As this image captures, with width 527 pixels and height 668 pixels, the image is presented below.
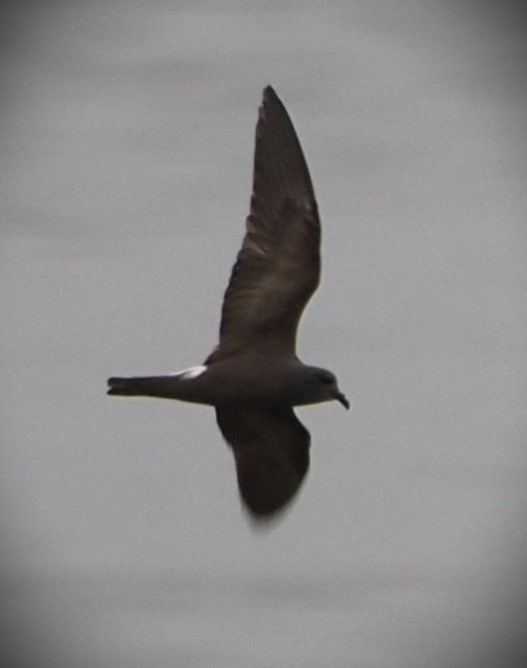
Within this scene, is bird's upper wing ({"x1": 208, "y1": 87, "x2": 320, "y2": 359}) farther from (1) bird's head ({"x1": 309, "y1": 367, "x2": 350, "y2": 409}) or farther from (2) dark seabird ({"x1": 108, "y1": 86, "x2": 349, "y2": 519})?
(1) bird's head ({"x1": 309, "y1": 367, "x2": 350, "y2": 409})

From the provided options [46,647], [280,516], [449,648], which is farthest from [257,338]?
[46,647]

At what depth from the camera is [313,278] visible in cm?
1502

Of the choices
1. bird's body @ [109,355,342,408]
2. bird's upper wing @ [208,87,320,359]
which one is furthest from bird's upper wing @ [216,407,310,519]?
bird's upper wing @ [208,87,320,359]

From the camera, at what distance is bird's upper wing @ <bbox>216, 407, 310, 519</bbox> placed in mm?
14766

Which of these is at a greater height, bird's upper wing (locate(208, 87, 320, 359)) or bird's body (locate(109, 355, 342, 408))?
bird's upper wing (locate(208, 87, 320, 359))

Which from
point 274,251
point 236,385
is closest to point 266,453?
point 236,385

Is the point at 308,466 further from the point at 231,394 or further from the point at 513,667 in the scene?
the point at 513,667

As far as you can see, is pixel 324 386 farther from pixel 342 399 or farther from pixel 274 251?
pixel 274 251

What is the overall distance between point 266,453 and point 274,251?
1.51 meters

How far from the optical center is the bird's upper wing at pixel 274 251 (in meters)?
14.8

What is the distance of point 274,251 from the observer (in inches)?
597

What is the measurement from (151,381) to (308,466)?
1431mm

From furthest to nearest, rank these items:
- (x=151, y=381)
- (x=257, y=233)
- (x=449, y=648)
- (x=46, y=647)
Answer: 1. (x=46, y=647)
2. (x=449, y=648)
3. (x=257, y=233)
4. (x=151, y=381)

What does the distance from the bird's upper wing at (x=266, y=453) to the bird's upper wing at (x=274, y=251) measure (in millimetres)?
504
